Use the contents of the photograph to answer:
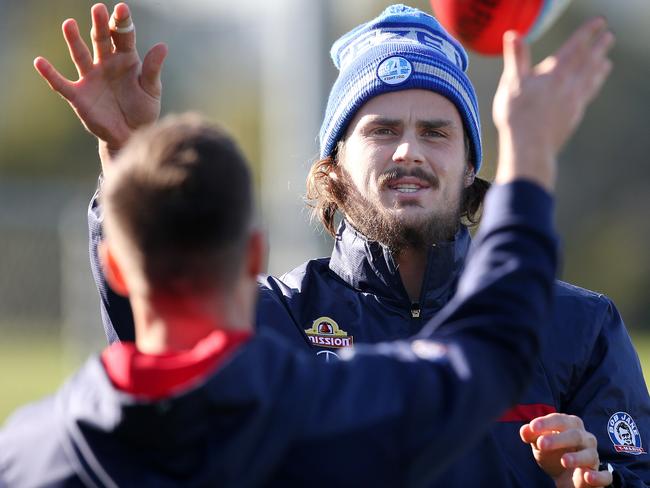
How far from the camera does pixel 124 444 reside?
2.66m

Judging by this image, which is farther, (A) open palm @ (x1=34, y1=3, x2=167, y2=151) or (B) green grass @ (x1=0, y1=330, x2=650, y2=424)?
(B) green grass @ (x1=0, y1=330, x2=650, y2=424)

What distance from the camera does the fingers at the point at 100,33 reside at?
3828 mm

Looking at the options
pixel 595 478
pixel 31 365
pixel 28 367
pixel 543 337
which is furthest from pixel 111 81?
pixel 31 365

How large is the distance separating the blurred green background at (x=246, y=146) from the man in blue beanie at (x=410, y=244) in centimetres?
126

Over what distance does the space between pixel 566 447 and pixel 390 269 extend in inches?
38.4

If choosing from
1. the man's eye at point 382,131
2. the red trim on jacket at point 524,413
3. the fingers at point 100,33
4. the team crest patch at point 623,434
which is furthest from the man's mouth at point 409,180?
the fingers at point 100,33

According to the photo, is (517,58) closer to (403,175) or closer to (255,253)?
(255,253)

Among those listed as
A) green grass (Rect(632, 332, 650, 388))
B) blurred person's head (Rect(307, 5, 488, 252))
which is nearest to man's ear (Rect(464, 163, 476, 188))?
blurred person's head (Rect(307, 5, 488, 252))

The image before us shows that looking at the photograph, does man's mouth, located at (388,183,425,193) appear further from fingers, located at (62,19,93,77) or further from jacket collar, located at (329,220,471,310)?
fingers, located at (62,19,93,77)

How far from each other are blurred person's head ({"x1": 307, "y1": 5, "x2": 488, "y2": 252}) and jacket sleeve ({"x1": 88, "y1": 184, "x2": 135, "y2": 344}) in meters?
1.00

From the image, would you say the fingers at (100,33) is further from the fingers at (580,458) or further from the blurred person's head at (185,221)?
the fingers at (580,458)

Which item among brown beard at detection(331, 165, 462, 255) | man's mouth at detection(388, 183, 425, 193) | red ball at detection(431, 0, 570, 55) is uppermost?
red ball at detection(431, 0, 570, 55)

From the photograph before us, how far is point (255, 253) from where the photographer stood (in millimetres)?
2764

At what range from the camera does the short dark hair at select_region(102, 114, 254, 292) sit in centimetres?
264
